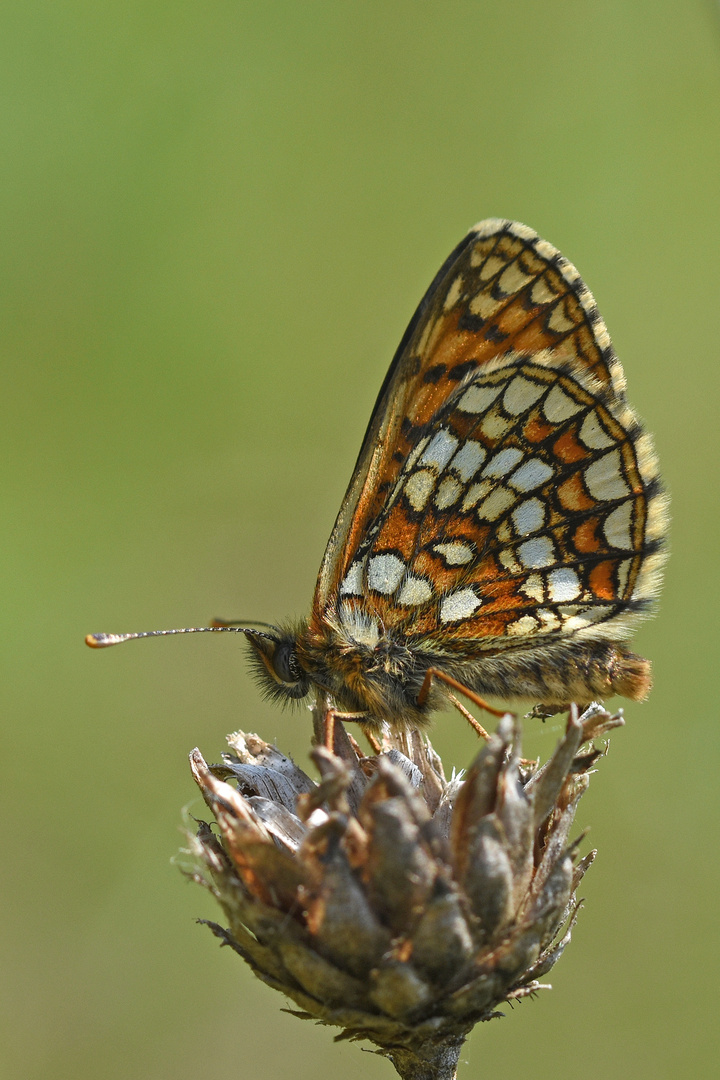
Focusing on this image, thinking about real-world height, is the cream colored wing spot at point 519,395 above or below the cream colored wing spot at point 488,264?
below

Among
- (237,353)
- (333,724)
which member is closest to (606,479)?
(333,724)

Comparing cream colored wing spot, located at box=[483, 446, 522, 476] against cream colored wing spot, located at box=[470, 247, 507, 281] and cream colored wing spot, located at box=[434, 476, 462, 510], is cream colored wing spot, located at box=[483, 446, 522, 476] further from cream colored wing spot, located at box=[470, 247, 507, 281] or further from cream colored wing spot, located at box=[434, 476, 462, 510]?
cream colored wing spot, located at box=[470, 247, 507, 281]

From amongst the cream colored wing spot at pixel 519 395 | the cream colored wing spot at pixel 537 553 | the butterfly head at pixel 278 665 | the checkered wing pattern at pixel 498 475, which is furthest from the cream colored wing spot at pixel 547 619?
the butterfly head at pixel 278 665

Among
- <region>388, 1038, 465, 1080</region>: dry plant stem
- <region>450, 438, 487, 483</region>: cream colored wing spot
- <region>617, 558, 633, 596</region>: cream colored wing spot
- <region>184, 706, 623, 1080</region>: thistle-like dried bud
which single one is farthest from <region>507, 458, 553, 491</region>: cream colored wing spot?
<region>388, 1038, 465, 1080</region>: dry plant stem

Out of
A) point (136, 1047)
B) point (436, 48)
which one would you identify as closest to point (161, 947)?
point (136, 1047)

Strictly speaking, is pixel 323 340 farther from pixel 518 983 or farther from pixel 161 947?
pixel 518 983

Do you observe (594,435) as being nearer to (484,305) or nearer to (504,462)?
(504,462)

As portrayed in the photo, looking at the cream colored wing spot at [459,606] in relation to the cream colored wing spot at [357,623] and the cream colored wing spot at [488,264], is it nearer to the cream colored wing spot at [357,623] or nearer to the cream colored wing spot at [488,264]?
the cream colored wing spot at [357,623]
